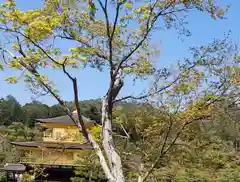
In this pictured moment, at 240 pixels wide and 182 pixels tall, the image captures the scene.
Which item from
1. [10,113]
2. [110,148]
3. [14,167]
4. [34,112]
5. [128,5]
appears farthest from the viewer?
[34,112]

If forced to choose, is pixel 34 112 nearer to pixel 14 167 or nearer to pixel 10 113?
pixel 10 113

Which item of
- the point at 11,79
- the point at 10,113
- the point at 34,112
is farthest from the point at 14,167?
the point at 34,112

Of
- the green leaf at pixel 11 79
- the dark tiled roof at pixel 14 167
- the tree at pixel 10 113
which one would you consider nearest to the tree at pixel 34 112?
the tree at pixel 10 113

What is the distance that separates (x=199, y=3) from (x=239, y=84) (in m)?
1.02

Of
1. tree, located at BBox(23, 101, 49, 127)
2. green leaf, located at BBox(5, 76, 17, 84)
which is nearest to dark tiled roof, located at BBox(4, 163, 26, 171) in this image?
green leaf, located at BBox(5, 76, 17, 84)

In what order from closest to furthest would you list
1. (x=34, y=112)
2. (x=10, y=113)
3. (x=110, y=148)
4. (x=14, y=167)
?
1. (x=110, y=148)
2. (x=14, y=167)
3. (x=10, y=113)
4. (x=34, y=112)

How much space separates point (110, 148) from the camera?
435 cm

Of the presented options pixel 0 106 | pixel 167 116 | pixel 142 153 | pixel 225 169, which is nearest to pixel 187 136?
pixel 167 116

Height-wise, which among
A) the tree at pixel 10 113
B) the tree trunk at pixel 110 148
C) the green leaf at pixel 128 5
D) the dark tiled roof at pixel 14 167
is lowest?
the dark tiled roof at pixel 14 167

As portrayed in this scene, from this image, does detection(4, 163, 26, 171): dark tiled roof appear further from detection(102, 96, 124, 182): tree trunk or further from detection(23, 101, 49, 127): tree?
detection(23, 101, 49, 127): tree

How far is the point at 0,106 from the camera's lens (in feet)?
153

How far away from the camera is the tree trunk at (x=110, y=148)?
4160 millimetres

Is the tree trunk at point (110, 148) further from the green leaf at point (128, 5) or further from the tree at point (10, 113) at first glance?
the tree at point (10, 113)

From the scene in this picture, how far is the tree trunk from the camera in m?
4.16
